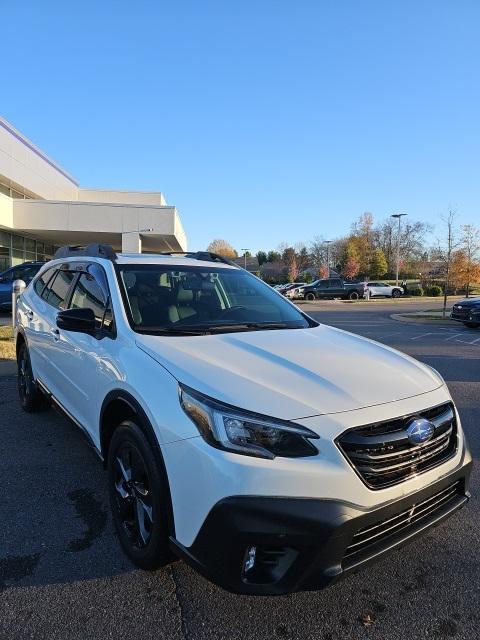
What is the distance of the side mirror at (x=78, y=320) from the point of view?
10.0 ft

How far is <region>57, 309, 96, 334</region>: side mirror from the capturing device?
305 cm

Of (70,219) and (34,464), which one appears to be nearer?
(34,464)

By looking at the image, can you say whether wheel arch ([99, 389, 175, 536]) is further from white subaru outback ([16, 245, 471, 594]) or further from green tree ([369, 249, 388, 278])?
green tree ([369, 249, 388, 278])

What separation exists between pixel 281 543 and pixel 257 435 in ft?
1.47

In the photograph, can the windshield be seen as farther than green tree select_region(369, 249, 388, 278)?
No

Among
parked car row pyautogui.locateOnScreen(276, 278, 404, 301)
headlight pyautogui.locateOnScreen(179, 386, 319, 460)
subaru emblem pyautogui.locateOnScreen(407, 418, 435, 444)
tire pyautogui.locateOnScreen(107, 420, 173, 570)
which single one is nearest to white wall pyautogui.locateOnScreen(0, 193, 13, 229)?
parked car row pyautogui.locateOnScreen(276, 278, 404, 301)

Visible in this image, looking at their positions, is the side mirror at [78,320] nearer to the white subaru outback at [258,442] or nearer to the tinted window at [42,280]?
A: the white subaru outback at [258,442]

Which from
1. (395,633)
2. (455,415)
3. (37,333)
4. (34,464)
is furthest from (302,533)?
(37,333)

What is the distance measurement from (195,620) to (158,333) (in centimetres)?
154

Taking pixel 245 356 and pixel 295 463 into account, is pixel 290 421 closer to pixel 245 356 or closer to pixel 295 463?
pixel 295 463

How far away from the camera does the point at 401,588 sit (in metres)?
2.50

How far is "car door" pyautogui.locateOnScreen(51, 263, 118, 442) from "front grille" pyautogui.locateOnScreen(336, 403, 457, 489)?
4.71 feet

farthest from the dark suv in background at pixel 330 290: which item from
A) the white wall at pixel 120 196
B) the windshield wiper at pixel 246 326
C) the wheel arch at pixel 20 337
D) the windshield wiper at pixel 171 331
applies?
the windshield wiper at pixel 171 331

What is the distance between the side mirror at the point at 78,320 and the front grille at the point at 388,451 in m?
1.80
